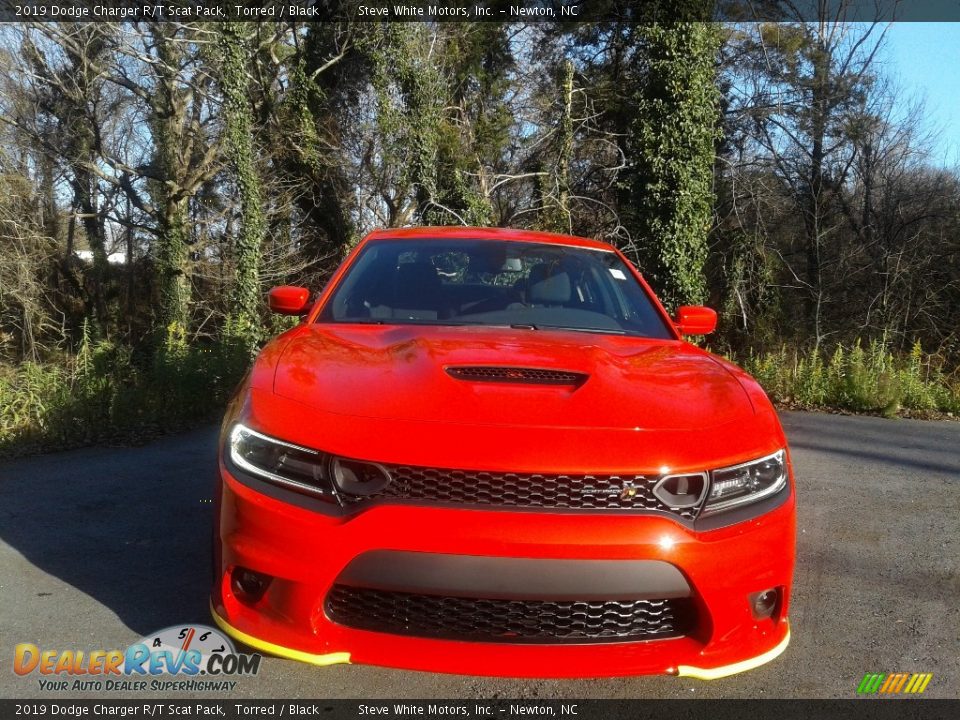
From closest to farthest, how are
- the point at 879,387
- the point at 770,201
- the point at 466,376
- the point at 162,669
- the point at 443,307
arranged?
the point at 466,376, the point at 162,669, the point at 443,307, the point at 879,387, the point at 770,201

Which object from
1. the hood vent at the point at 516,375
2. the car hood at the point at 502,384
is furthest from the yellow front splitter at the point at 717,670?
the hood vent at the point at 516,375

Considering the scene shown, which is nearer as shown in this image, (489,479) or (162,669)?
(489,479)

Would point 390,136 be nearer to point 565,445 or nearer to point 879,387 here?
point 879,387

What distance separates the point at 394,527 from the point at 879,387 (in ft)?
27.0

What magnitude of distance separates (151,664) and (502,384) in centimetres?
158

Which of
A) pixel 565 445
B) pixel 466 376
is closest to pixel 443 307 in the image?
pixel 466 376

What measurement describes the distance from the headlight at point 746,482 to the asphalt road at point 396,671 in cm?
79

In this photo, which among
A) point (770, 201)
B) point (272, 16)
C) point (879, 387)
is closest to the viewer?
point (879, 387)

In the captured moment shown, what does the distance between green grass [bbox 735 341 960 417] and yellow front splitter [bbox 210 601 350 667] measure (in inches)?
313

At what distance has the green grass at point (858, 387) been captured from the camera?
8.63m

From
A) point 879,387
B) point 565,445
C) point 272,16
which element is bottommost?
point 879,387

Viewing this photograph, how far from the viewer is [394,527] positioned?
2.02 m

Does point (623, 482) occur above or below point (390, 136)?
below

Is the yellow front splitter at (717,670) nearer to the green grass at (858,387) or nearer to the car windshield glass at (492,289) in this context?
the car windshield glass at (492,289)
